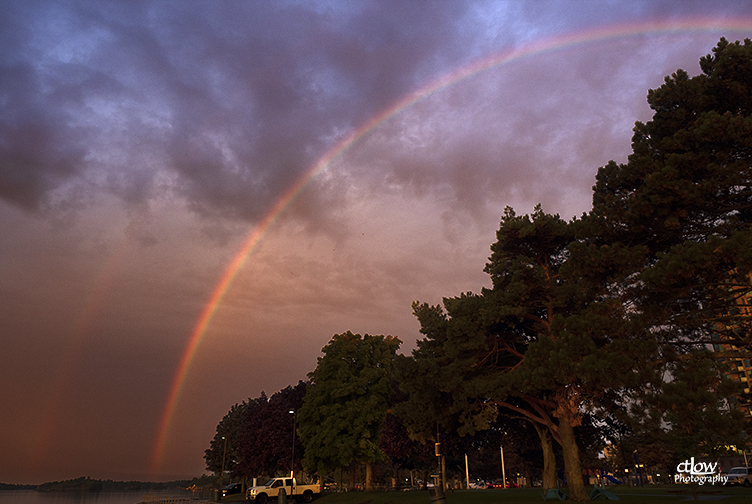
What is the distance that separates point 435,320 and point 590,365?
13613 mm

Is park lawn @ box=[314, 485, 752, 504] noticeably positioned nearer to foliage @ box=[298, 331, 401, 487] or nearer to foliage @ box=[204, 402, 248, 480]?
foliage @ box=[298, 331, 401, 487]

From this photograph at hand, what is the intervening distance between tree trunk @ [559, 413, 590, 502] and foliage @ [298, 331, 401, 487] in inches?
910

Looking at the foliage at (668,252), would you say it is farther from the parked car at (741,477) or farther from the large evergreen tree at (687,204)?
the parked car at (741,477)

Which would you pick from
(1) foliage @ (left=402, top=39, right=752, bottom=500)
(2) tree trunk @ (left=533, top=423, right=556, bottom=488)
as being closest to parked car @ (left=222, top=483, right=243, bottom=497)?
(2) tree trunk @ (left=533, top=423, right=556, bottom=488)

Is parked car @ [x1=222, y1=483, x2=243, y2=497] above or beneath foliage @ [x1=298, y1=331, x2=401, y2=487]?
beneath

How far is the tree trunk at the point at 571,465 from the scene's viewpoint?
26.4 m

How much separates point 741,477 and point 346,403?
38.1 m

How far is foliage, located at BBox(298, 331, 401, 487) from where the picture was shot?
47938mm

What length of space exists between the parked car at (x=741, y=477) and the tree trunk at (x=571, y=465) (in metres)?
31.7

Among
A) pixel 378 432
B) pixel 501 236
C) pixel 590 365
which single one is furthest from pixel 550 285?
pixel 378 432

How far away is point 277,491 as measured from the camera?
1633 inches

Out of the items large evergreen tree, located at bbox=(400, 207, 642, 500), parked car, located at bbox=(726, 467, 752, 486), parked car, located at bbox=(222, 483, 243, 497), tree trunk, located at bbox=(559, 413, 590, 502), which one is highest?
large evergreen tree, located at bbox=(400, 207, 642, 500)

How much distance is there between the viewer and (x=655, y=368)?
2020 cm

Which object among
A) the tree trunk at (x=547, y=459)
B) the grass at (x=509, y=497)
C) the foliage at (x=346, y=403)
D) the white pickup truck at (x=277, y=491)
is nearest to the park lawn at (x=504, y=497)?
the grass at (x=509, y=497)
